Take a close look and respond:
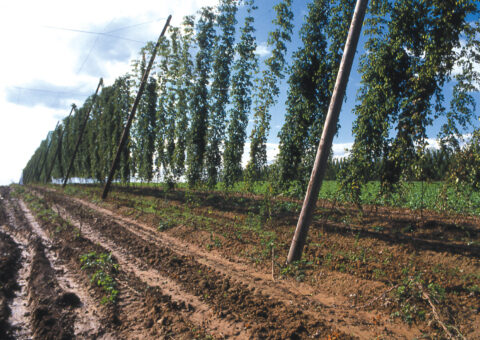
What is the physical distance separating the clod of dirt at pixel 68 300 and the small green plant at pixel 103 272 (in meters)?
0.44

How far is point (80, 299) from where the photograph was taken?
15.8 feet

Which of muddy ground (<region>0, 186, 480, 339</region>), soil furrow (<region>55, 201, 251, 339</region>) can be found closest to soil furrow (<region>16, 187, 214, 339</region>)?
muddy ground (<region>0, 186, 480, 339</region>)

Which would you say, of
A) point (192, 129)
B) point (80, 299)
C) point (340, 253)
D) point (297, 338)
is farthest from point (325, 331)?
point (192, 129)

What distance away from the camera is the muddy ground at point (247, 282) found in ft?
12.8

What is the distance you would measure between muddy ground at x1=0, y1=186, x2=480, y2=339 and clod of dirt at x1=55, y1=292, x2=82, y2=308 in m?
0.02

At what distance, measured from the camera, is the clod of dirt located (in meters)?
4.59

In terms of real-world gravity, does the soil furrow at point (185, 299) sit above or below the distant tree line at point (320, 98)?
below

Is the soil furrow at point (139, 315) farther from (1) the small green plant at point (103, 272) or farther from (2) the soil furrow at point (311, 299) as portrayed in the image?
(2) the soil furrow at point (311, 299)

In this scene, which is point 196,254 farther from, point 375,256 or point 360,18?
point 360,18

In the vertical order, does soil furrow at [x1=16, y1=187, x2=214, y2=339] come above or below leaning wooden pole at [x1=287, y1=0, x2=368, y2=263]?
below

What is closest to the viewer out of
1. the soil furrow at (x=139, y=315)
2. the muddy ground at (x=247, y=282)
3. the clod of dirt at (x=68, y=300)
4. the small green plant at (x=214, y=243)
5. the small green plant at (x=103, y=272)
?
the soil furrow at (x=139, y=315)

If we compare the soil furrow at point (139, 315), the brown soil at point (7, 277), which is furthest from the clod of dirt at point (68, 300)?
the brown soil at point (7, 277)

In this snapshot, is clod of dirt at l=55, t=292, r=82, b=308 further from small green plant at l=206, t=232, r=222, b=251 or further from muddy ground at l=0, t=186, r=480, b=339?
small green plant at l=206, t=232, r=222, b=251

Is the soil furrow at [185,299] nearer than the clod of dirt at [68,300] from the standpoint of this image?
Yes
